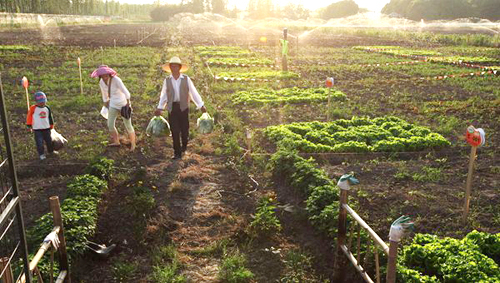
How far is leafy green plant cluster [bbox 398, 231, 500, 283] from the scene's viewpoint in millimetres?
5061

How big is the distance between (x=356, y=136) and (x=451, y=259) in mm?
5795

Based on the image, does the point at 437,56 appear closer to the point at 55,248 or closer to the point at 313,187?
the point at 313,187

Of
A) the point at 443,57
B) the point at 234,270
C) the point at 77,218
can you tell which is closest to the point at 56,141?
the point at 77,218

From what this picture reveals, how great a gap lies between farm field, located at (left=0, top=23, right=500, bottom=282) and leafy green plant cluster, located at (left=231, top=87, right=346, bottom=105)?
74 mm

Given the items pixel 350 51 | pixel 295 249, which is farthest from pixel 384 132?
pixel 350 51

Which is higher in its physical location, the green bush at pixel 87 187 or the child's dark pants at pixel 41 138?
the child's dark pants at pixel 41 138

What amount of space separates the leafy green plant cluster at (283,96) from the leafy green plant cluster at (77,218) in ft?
27.5

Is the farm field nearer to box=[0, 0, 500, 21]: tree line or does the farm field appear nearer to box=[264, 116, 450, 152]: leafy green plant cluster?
box=[264, 116, 450, 152]: leafy green plant cluster

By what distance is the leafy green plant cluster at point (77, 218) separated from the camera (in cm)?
589

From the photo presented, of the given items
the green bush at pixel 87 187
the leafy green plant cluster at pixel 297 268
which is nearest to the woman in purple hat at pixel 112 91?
the green bush at pixel 87 187

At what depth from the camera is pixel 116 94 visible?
9.84 m

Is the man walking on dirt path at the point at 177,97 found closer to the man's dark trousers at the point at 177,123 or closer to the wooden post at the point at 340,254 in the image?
the man's dark trousers at the point at 177,123

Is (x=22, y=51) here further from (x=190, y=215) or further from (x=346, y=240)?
(x=346, y=240)

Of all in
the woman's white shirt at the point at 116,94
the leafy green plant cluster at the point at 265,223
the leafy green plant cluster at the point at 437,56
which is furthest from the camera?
the leafy green plant cluster at the point at 437,56
